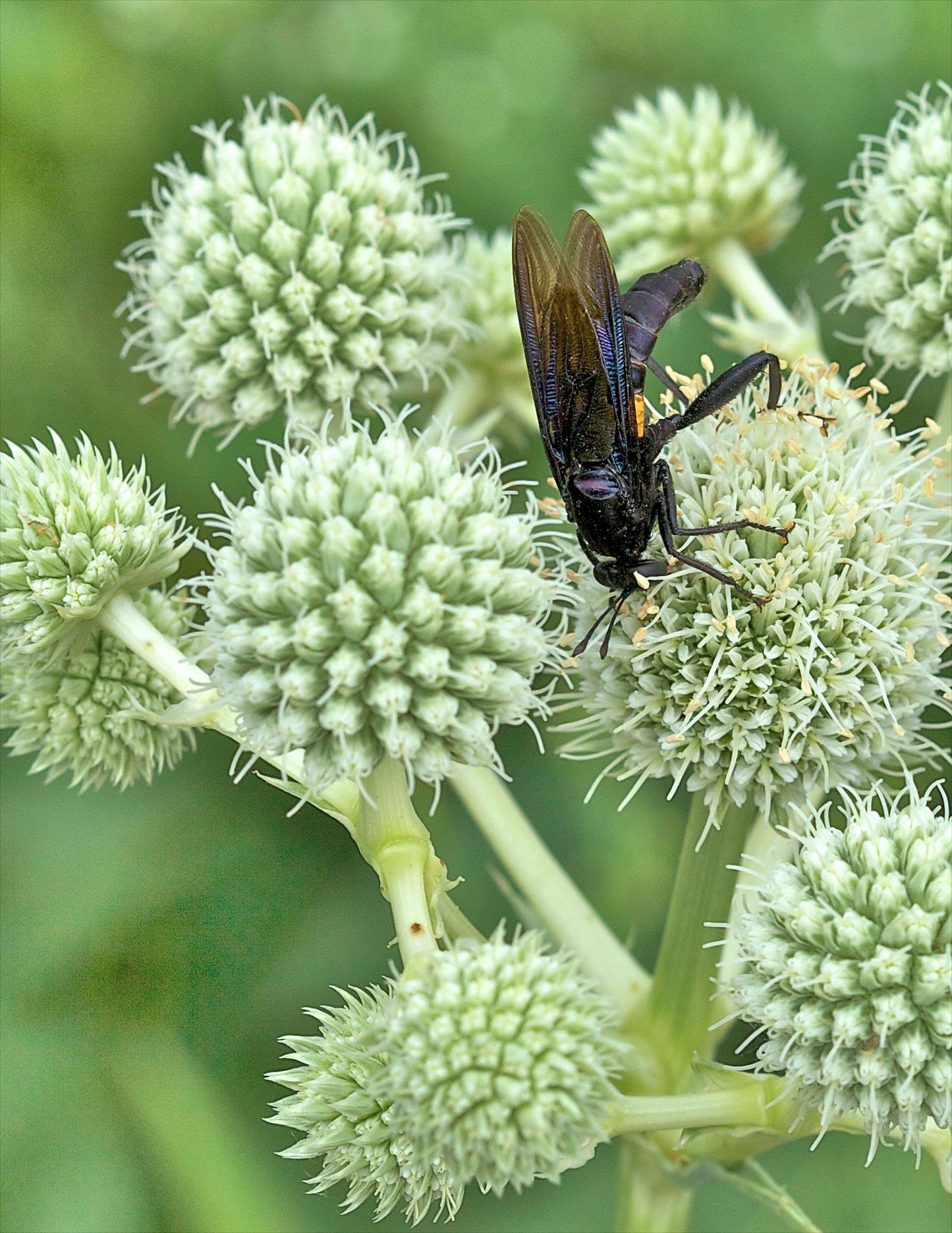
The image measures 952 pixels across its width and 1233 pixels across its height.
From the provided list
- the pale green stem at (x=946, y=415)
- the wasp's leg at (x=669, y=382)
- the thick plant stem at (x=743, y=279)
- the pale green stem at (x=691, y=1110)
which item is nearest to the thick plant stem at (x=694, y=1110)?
the pale green stem at (x=691, y=1110)

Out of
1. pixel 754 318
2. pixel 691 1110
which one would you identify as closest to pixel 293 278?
pixel 754 318

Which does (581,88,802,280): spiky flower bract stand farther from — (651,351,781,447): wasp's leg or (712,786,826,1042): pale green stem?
(712,786,826,1042): pale green stem

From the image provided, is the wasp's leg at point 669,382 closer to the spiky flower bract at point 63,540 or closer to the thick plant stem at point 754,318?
the thick plant stem at point 754,318

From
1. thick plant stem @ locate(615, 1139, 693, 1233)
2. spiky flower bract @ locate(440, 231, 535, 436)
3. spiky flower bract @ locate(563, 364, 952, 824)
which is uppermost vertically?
spiky flower bract @ locate(440, 231, 535, 436)

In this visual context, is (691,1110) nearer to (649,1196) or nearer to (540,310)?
(649,1196)

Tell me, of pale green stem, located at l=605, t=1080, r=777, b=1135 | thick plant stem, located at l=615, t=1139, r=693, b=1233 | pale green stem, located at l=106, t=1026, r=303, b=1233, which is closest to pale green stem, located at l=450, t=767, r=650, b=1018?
thick plant stem, located at l=615, t=1139, r=693, b=1233

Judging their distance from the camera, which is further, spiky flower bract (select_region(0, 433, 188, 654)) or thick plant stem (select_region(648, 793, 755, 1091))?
thick plant stem (select_region(648, 793, 755, 1091))

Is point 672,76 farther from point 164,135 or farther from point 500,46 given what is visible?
point 164,135
